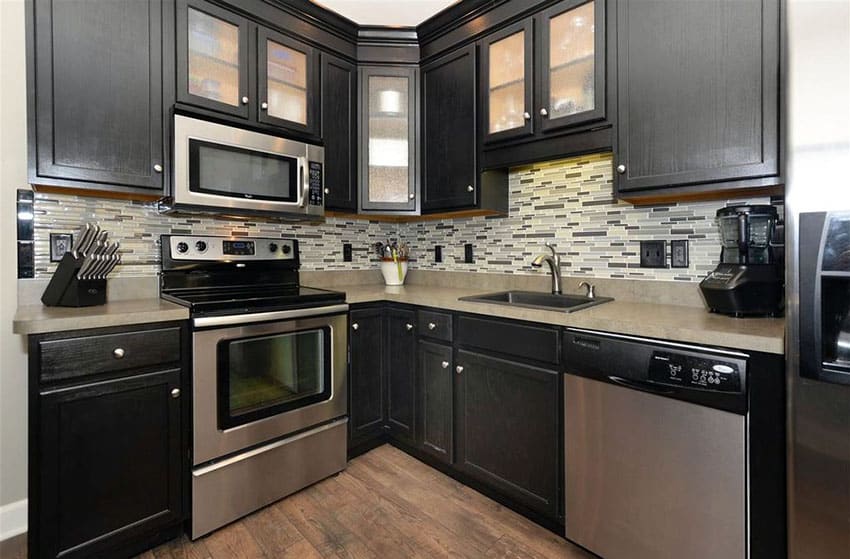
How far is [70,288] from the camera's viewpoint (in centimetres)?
160

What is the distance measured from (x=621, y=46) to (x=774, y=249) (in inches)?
37.7

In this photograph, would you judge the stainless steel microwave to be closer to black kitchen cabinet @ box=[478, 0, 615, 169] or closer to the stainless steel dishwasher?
black kitchen cabinet @ box=[478, 0, 615, 169]

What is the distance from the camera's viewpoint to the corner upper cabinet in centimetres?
251

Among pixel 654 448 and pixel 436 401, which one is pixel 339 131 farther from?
pixel 654 448

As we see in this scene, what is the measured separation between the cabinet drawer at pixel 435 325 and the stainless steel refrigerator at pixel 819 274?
124 centimetres

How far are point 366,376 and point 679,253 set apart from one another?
1.62 meters

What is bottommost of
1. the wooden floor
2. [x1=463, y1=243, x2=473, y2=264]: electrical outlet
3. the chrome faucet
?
the wooden floor

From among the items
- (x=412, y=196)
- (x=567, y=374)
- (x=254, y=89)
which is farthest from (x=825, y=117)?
(x=254, y=89)

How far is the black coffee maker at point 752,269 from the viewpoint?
1.37m

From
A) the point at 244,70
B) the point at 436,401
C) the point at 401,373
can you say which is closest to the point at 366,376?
the point at 401,373

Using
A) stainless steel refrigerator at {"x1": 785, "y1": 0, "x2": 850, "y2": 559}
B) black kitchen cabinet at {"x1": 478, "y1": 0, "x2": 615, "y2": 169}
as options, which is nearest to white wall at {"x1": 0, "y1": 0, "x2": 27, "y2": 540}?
black kitchen cabinet at {"x1": 478, "y1": 0, "x2": 615, "y2": 169}

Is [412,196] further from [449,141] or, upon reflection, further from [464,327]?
[464,327]

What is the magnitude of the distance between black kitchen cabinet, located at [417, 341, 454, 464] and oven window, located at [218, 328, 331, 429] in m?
0.48

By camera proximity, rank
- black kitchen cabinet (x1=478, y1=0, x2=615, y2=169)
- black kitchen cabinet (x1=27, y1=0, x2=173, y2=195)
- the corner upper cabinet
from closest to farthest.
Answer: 1. black kitchen cabinet (x1=27, y1=0, x2=173, y2=195)
2. black kitchen cabinet (x1=478, y1=0, x2=615, y2=169)
3. the corner upper cabinet
